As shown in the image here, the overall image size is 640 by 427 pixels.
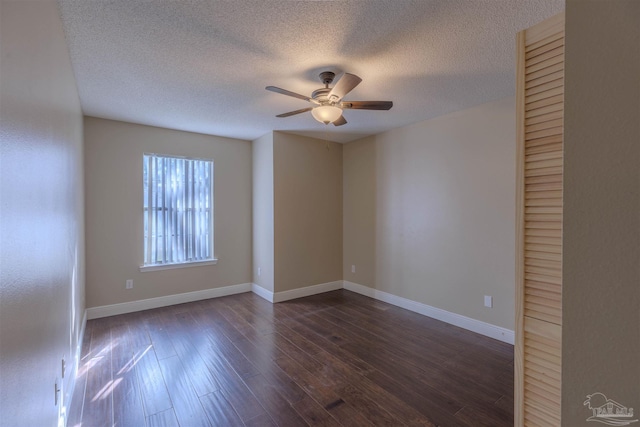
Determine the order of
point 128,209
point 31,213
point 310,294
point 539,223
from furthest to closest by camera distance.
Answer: point 310,294 < point 128,209 < point 31,213 < point 539,223

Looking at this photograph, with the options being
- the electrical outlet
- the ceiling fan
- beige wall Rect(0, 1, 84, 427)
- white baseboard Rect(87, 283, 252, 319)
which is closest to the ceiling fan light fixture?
the ceiling fan

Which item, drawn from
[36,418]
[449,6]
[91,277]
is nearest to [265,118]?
[449,6]

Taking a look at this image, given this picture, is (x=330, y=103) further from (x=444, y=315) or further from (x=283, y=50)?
(x=444, y=315)

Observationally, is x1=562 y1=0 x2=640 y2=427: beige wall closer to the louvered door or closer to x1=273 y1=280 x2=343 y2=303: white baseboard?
the louvered door

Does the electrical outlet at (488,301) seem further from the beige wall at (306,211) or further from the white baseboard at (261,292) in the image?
the white baseboard at (261,292)

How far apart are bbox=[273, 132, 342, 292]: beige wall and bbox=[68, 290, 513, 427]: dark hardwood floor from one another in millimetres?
937

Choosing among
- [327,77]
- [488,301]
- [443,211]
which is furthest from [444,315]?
[327,77]

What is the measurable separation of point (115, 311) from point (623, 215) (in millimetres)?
4647

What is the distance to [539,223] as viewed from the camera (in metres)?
0.97

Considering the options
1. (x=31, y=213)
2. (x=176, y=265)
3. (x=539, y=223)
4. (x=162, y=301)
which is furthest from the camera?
(x=176, y=265)

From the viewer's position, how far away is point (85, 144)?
351cm

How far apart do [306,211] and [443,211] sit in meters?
2.02

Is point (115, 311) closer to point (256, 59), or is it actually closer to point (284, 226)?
point (284, 226)

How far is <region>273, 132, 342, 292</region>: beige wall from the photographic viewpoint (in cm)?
432
